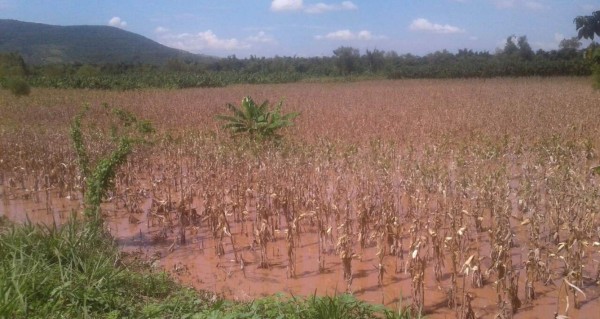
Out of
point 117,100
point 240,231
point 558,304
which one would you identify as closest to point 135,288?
point 240,231

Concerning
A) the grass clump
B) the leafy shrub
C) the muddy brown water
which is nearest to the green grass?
the grass clump

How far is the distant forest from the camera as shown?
35.4m

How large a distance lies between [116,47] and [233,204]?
381 feet

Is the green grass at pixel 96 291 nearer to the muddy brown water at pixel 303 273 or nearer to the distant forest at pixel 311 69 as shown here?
the muddy brown water at pixel 303 273

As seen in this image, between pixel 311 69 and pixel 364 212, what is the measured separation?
52.0m

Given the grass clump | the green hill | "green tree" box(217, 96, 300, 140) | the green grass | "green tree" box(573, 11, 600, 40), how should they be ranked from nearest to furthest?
the green grass → the grass clump → "green tree" box(573, 11, 600, 40) → "green tree" box(217, 96, 300, 140) → the green hill

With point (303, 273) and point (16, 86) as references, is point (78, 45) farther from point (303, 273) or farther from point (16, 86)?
point (303, 273)

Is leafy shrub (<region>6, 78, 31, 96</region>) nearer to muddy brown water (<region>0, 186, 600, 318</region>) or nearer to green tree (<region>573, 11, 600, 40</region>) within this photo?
muddy brown water (<region>0, 186, 600, 318</region>)

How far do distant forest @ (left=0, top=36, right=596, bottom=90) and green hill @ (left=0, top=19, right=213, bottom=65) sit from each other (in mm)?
32404

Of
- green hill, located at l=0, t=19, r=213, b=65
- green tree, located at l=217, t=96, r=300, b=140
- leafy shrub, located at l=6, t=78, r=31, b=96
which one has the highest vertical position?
green hill, located at l=0, t=19, r=213, b=65

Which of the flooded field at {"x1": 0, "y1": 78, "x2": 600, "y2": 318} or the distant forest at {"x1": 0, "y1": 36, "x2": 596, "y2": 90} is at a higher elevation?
the distant forest at {"x1": 0, "y1": 36, "x2": 596, "y2": 90}

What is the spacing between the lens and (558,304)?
471cm

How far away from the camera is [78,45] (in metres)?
107

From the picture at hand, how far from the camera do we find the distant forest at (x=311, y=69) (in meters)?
35.4
